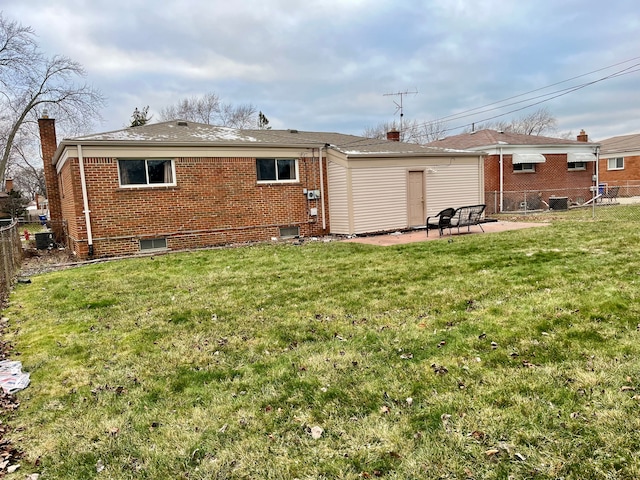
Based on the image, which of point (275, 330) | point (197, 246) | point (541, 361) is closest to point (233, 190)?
point (197, 246)

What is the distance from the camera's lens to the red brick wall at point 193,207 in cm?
1186

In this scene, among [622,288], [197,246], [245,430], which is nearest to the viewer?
[245,430]

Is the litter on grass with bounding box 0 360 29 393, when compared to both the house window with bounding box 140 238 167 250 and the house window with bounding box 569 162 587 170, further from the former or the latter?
the house window with bounding box 569 162 587 170

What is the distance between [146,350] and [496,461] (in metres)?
3.82

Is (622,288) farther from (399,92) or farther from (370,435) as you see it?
(399,92)

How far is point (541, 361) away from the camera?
3641 mm

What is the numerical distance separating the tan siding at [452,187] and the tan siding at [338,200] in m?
3.59

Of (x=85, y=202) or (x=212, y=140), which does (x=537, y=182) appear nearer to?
(x=212, y=140)

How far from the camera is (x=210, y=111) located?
47281 mm

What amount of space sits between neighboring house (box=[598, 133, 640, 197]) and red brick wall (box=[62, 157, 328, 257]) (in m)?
28.2

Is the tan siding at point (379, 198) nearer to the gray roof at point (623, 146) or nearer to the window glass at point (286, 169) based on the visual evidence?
the window glass at point (286, 169)

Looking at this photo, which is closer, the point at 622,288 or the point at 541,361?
the point at 541,361

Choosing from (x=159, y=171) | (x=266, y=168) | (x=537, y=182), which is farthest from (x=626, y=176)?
(x=159, y=171)

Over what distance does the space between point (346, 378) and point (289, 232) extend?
11.2 m
